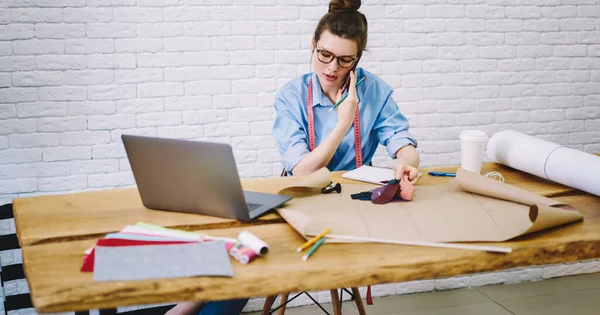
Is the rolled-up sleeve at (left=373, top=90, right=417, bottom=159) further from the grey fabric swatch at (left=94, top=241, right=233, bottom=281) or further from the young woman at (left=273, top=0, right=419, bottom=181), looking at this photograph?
the grey fabric swatch at (left=94, top=241, right=233, bottom=281)

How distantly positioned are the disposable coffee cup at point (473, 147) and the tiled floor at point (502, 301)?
1377 mm

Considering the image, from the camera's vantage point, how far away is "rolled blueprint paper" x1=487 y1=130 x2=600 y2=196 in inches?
58.6

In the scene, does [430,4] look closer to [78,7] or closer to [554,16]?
[554,16]

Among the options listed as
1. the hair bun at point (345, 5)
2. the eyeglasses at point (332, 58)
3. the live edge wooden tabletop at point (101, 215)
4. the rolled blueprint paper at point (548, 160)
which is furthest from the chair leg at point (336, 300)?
the hair bun at point (345, 5)

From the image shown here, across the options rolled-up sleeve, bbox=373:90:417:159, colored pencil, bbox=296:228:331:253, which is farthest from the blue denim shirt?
colored pencil, bbox=296:228:331:253

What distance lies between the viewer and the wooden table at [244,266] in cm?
95

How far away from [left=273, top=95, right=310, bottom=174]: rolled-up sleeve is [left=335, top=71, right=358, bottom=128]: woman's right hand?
0.52 ft

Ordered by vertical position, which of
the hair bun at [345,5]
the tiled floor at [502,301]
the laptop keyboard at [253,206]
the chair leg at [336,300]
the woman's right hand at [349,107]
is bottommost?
the tiled floor at [502,301]

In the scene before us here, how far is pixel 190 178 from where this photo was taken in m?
1.28

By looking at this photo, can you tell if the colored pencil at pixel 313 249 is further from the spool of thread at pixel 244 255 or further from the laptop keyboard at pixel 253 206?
the laptop keyboard at pixel 253 206

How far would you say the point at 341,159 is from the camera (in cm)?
218

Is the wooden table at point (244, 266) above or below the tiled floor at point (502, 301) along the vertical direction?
above

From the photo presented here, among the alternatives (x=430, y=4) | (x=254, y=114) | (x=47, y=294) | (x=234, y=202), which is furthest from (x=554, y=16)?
(x=47, y=294)

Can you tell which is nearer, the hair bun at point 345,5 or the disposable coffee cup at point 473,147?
the disposable coffee cup at point 473,147
